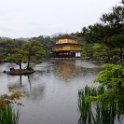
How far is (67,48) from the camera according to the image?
59625 millimetres

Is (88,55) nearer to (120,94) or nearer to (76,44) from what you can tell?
(76,44)

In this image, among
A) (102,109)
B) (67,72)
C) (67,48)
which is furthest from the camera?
(67,48)

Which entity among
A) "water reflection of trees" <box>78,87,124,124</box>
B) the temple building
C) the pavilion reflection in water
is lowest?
the pavilion reflection in water

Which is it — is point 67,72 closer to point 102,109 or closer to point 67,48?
point 102,109

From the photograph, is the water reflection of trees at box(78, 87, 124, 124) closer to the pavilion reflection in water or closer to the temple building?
the pavilion reflection in water

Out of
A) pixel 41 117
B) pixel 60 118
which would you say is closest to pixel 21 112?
pixel 41 117

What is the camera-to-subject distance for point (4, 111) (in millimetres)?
6555

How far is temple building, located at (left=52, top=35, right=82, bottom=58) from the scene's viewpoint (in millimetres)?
59375

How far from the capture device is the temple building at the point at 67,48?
59375 mm

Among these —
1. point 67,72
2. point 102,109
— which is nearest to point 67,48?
point 67,72

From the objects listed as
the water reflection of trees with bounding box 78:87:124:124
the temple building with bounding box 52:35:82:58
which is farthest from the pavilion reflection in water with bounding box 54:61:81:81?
the temple building with bounding box 52:35:82:58

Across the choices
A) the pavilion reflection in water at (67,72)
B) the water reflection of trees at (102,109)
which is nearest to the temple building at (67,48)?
the pavilion reflection in water at (67,72)

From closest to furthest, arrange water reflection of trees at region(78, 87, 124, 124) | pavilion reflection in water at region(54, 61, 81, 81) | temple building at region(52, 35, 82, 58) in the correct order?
water reflection of trees at region(78, 87, 124, 124) < pavilion reflection in water at region(54, 61, 81, 81) < temple building at region(52, 35, 82, 58)

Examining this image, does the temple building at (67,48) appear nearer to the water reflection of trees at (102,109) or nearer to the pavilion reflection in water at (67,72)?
the pavilion reflection in water at (67,72)
